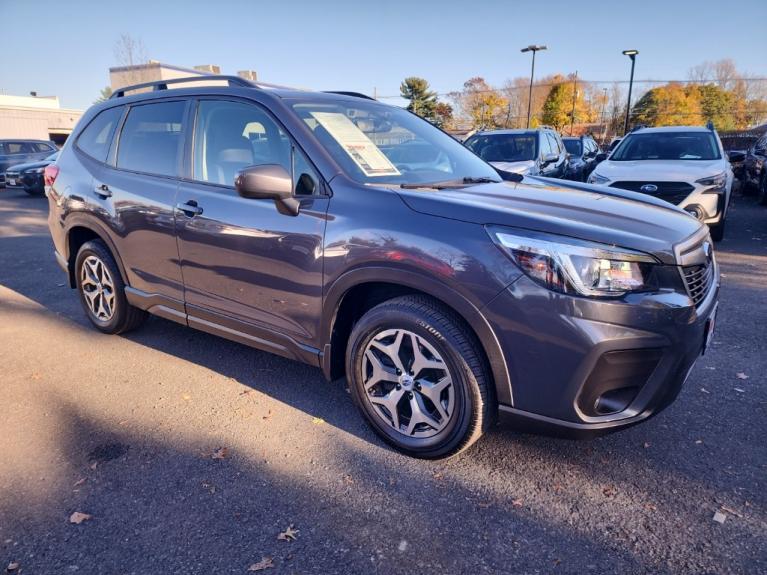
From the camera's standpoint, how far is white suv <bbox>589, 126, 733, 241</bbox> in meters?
7.41

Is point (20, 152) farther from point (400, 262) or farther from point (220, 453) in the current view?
point (400, 262)

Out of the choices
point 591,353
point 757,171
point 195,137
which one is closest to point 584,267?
point 591,353

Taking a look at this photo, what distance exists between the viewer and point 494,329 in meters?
2.36

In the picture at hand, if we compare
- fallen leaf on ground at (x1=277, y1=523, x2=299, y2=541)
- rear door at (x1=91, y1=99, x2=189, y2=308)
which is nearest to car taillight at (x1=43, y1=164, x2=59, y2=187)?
rear door at (x1=91, y1=99, x2=189, y2=308)

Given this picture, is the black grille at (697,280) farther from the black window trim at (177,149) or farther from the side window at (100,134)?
the side window at (100,134)

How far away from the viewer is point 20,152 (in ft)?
60.5

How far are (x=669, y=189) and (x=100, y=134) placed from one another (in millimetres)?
7056

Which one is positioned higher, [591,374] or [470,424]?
[591,374]

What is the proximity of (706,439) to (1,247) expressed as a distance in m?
9.70

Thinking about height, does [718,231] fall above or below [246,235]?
below

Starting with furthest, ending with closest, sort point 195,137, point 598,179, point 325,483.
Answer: point 598,179
point 195,137
point 325,483

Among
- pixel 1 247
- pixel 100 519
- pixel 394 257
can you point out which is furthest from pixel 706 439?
pixel 1 247

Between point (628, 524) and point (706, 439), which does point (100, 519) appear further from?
point (706, 439)

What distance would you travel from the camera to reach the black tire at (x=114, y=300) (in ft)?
13.7
